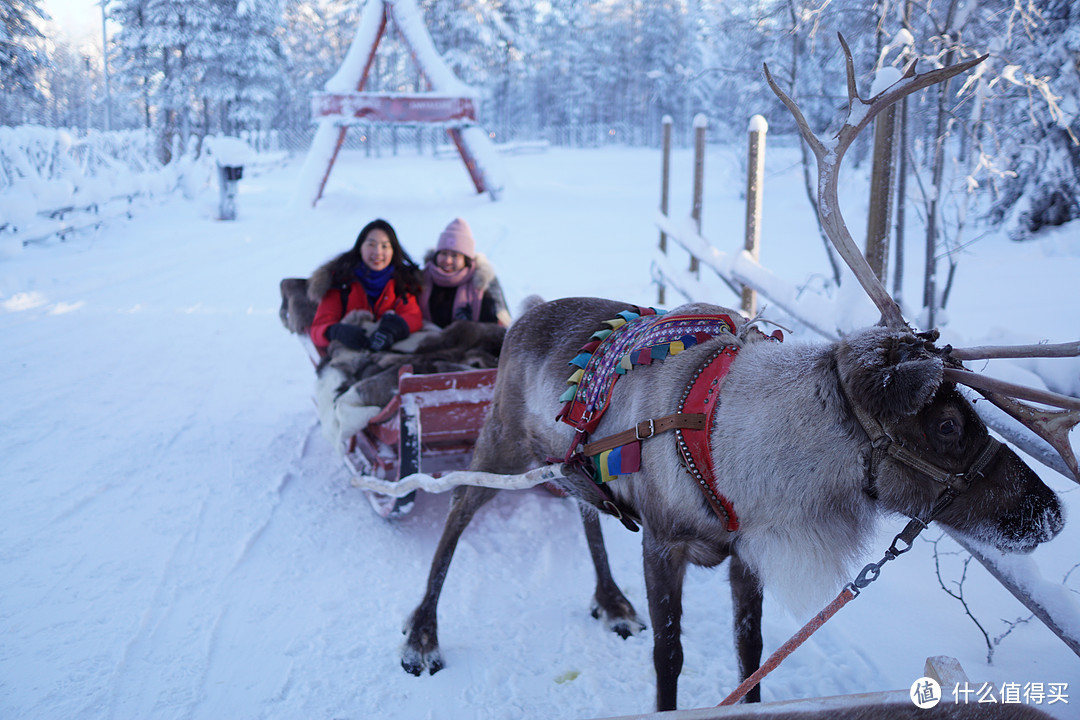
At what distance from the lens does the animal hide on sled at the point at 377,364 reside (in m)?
3.66

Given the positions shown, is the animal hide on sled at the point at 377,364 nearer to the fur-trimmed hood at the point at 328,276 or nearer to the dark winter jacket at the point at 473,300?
the fur-trimmed hood at the point at 328,276

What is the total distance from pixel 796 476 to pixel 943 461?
35cm

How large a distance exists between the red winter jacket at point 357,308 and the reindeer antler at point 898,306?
8.93 ft

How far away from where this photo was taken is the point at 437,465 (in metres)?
3.97

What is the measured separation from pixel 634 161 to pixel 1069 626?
30.7 metres

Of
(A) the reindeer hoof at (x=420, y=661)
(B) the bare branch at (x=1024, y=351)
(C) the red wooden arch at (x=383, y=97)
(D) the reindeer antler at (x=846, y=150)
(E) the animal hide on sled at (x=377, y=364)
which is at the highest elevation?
(C) the red wooden arch at (x=383, y=97)

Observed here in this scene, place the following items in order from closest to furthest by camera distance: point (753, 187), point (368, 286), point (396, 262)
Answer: point (368, 286) → point (396, 262) → point (753, 187)

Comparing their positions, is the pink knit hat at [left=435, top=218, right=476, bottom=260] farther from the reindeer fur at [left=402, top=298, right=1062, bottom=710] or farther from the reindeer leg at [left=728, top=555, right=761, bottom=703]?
the reindeer leg at [left=728, top=555, right=761, bottom=703]

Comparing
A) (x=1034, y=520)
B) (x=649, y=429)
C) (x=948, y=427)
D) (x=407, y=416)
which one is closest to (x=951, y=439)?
(x=948, y=427)

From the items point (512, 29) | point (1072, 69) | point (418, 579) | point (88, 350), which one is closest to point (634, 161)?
point (512, 29)

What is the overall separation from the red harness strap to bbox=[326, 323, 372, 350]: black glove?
2495 millimetres

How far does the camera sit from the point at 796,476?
186 cm

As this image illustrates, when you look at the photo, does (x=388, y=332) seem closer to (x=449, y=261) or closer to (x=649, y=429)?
(x=449, y=261)

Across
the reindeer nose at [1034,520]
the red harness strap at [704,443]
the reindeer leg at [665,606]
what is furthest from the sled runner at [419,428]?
the reindeer nose at [1034,520]
